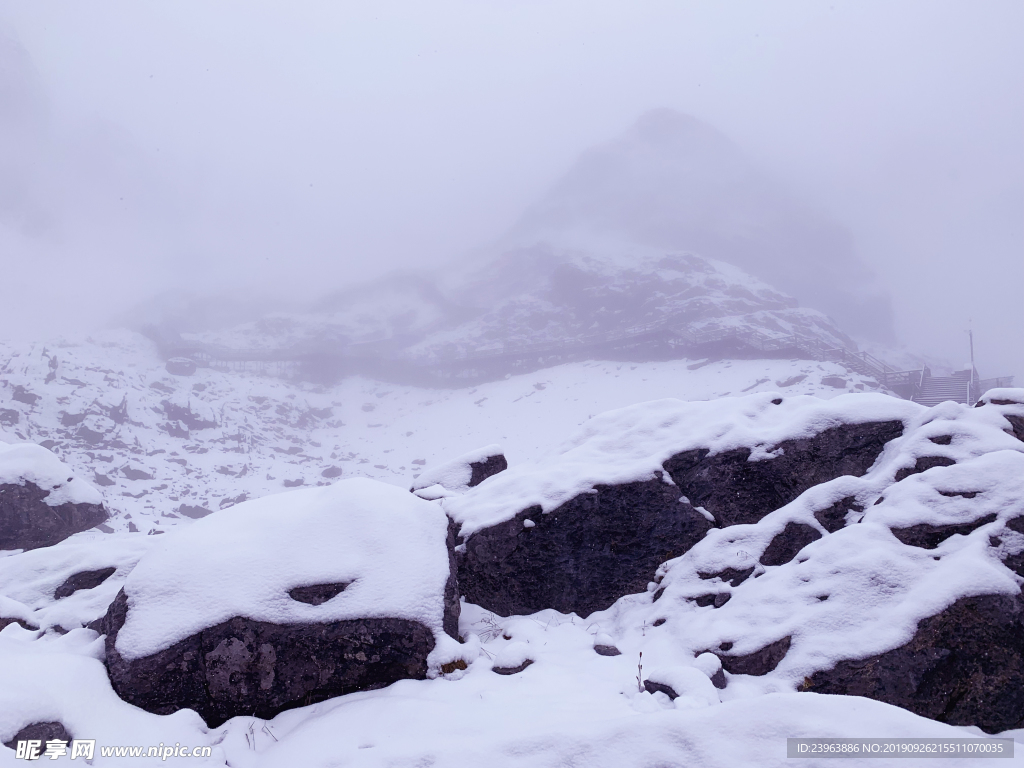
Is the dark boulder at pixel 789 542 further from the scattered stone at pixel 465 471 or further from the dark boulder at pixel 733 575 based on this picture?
the scattered stone at pixel 465 471

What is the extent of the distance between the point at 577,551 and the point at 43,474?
14.3 meters

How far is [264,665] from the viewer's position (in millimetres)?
4395

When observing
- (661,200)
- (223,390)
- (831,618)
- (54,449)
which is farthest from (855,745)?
(661,200)

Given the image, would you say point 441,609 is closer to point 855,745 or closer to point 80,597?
point 855,745

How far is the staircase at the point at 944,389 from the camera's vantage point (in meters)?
28.4

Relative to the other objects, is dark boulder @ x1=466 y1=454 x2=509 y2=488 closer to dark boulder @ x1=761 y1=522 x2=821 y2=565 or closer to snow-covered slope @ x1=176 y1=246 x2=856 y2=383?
dark boulder @ x1=761 y1=522 x2=821 y2=565

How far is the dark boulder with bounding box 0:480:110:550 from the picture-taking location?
38.5ft

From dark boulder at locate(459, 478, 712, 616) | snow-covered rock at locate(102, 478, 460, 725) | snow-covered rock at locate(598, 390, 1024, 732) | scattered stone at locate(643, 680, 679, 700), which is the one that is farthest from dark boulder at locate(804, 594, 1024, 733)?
snow-covered rock at locate(102, 478, 460, 725)

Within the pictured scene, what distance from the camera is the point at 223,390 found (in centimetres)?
5169

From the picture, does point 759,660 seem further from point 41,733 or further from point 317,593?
point 41,733

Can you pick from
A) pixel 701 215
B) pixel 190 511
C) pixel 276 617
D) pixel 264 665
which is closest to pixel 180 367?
pixel 190 511

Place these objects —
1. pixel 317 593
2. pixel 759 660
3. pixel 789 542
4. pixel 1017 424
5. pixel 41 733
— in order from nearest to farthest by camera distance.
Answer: pixel 41 733 → pixel 759 660 → pixel 317 593 → pixel 789 542 → pixel 1017 424

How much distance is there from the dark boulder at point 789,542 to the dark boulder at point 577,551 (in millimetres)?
1145

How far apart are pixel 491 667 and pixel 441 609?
29.5 inches
